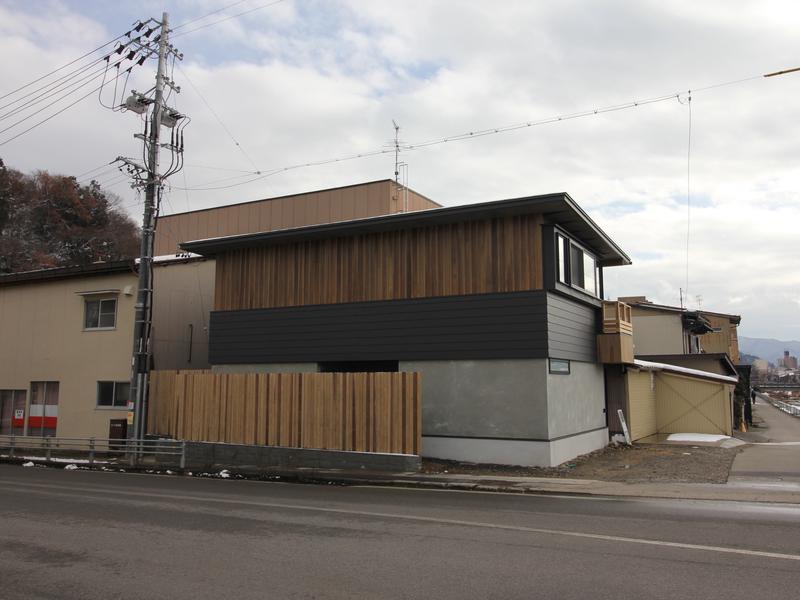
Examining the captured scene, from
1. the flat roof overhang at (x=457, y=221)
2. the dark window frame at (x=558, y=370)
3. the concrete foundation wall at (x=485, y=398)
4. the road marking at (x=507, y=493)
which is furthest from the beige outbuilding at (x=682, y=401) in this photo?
the road marking at (x=507, y=493)

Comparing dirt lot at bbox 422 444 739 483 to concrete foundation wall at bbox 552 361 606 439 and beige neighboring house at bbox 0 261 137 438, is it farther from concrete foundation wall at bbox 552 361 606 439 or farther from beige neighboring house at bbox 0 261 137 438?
beige neighboring house at bbox 0 261 137 438

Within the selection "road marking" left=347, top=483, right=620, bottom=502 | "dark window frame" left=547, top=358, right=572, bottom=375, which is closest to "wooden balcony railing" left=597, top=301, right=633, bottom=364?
"dark window frame" left=547, top=358, right=572, bottom=375

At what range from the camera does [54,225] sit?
4912cm

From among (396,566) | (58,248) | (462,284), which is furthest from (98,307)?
(58,248)

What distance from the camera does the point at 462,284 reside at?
16.7 metres

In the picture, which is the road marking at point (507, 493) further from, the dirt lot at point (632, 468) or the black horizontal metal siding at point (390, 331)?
the black horizontal metal siding at point (390, 331)

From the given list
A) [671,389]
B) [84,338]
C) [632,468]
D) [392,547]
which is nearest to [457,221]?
[632,468]

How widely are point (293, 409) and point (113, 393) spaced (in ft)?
28.8

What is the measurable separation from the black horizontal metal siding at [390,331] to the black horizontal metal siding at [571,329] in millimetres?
537

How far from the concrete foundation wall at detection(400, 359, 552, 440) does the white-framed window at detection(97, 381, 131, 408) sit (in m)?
10.6

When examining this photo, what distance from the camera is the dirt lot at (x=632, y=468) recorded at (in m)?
14.0

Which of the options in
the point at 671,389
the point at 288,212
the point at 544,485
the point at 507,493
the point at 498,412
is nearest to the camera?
the point at 507,493

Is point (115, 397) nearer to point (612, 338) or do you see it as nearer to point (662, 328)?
point (612, 338)

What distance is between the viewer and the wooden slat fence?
49.8 feet
